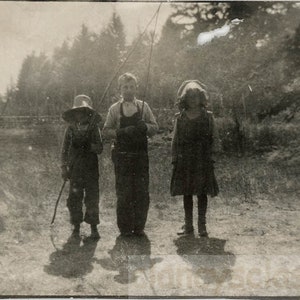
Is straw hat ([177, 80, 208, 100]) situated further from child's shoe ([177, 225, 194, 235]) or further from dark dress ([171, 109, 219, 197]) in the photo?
child's shoe ([177, 225, 194, 235])

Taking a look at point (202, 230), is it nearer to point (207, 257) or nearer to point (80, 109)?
point (207, 257)

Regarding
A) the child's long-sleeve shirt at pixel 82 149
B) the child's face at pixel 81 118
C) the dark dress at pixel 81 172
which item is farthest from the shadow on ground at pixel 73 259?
the child's face at pixel 81 118

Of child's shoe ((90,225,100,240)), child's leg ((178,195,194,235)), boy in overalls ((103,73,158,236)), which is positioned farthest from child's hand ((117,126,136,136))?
child's shoe ((90,225,100,240))

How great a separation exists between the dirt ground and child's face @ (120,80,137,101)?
1194mm

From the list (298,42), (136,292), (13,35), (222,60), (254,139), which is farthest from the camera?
(254,139)

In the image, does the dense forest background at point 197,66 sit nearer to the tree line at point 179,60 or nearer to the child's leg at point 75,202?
the tree line at point 179,60

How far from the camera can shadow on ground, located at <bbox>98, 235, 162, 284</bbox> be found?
4.16 meters

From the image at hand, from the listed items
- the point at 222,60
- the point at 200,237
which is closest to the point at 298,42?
the point at 222,60

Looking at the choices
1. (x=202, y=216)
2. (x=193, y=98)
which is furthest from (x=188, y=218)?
(x=193, y=98)

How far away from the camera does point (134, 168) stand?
484 cm

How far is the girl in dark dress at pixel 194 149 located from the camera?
4844 millimetres

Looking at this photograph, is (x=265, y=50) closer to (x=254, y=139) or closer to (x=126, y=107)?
(x=254, y=139)

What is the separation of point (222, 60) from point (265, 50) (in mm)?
486

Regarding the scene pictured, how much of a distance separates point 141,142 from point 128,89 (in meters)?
0.54
